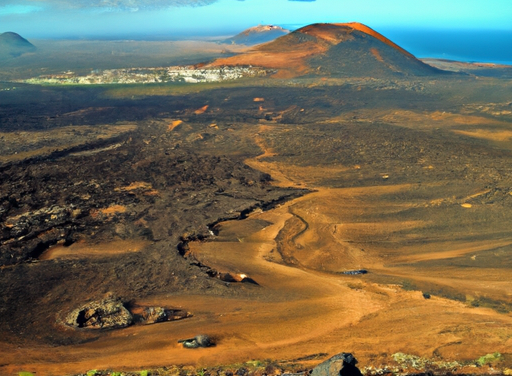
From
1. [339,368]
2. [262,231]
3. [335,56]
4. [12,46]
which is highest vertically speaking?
[12,46]

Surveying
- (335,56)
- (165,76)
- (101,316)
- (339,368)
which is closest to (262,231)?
(101,316)

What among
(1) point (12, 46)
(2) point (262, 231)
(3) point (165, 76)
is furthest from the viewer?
(1) point (12, 46)

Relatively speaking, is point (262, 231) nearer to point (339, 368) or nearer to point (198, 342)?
point (198, 342)

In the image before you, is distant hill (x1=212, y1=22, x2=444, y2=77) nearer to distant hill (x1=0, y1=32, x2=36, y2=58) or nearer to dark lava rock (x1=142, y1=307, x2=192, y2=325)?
dark lava rock (x1=142, y1=307, x2=192, y2=325)

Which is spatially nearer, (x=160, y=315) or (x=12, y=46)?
(x=160, y=315)

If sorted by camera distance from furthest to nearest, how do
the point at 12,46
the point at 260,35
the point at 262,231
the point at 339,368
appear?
1. the point at 260,35
2. the point at 12,46
3. the point at 262,231
4. the point at 339,368

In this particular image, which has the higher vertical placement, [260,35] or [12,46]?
[260,35]
